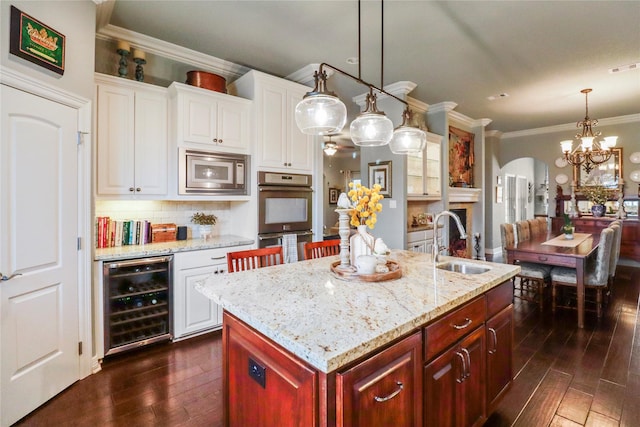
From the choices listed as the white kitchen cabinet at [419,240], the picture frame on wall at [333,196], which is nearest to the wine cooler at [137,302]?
the white kitchen cabinet at [419,240]

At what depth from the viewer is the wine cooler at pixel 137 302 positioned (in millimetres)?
2582

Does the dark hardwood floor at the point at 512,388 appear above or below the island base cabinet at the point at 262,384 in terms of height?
below

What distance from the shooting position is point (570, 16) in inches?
109

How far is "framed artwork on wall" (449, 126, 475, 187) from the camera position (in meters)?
5.93

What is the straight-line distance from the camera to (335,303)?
1399 mm

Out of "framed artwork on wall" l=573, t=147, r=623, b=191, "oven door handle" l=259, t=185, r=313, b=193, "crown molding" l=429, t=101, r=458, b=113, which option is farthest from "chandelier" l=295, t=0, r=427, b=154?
"framed artwork on wall" l=573, t=147, r=623, b=191

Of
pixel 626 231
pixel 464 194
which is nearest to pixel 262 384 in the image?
pixel 464 194

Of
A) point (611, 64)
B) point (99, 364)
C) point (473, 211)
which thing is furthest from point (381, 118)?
point (473, 211)

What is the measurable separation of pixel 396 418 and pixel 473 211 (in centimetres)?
639

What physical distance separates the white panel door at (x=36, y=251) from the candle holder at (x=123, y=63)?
2.98 feet

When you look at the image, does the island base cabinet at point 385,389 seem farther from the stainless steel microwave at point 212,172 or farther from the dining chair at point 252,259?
the stainless steel microwave at point 212,172

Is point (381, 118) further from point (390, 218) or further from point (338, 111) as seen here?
point (390, 218)

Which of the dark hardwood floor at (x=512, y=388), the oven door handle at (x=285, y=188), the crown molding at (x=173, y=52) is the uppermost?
the crown molding at (x=173, y=52)

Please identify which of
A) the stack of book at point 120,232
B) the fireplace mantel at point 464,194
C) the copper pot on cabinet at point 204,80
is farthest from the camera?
the fireplace mantel at point 464,194
